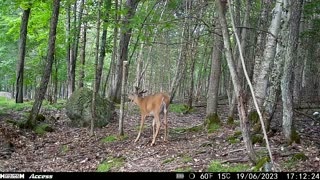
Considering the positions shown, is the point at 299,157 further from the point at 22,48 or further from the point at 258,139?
the point at 22,48

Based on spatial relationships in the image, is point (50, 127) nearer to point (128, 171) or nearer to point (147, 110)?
point (147, 110)

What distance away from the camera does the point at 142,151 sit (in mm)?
8492

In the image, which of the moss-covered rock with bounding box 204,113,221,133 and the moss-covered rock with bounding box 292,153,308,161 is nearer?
the moss-covered rock with bounding box 292,153,308,161

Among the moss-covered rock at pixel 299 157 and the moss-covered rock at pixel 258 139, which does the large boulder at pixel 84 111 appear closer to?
the moss-covered rock at pixel 258 139

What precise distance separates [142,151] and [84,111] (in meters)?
4.96

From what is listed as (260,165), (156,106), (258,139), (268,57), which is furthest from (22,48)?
(260,165)

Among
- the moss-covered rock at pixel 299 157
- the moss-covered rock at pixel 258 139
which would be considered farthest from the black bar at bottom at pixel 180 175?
the moss-covered rock at pixel 258 139

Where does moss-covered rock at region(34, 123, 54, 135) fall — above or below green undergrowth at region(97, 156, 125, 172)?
above

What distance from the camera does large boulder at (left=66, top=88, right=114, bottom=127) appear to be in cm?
1280

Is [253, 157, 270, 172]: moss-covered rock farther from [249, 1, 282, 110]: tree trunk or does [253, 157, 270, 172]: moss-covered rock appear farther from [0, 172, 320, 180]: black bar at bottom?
[249, 1, 282, 110]: tree trunk

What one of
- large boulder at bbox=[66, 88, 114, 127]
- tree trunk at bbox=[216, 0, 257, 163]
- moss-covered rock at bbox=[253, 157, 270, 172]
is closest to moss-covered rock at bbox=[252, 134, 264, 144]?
tree trunk at bbox=[216, 0, 257, 163]

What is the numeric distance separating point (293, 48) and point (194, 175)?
299 centimetres

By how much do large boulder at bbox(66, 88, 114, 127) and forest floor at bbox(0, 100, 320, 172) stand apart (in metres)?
0.53

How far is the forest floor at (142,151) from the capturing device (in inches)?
256
